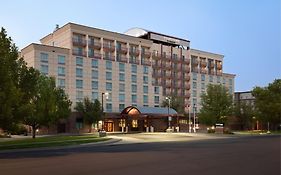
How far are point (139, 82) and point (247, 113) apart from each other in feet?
104

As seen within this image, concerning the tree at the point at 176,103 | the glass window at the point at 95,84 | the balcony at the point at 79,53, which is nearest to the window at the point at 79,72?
the balcony at the point at 79,53

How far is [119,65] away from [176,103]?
17969mm

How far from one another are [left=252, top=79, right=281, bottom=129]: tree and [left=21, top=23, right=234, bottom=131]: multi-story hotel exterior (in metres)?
23.1

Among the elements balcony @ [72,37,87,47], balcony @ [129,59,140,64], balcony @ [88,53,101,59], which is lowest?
balcony @ [129,59,140,64]

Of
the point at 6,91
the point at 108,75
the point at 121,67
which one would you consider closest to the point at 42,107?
the point at 6,91

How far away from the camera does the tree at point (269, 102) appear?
76.3m

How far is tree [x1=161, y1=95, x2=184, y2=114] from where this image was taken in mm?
96000

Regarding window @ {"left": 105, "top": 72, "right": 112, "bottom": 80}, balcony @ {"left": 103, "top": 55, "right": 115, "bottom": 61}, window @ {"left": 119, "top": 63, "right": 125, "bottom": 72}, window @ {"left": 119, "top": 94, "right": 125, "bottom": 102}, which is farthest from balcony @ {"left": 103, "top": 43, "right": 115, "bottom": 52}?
window @ {"left": 119, "top": 94, "right": 125, "bottom": 102}

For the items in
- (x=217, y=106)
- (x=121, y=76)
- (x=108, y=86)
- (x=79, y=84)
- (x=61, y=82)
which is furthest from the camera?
(x=121, y=76)

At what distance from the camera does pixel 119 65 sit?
9212 centimetres

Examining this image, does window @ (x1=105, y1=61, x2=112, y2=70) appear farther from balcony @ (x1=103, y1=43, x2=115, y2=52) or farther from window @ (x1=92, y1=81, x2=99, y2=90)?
window @ (x1=92, y1=81, x2=99, y2=90)

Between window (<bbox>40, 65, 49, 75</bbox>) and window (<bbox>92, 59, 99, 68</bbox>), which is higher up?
window (<bbox>92, 59, 99, 68</bbox>)

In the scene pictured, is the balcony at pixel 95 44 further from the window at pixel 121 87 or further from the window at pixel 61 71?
the window at pixel 121 87

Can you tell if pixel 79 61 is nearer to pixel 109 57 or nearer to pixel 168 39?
pixel 109 57
